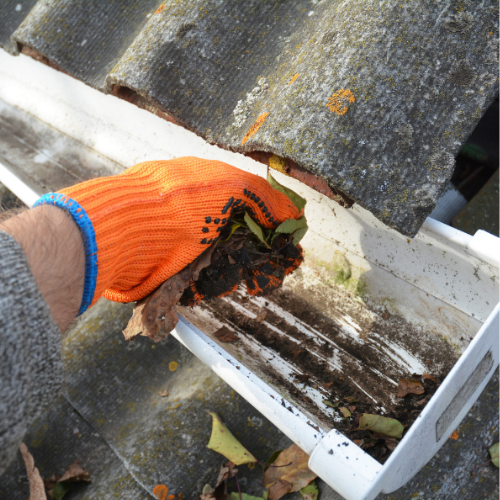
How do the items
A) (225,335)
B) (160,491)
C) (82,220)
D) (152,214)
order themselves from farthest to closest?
(225,335)
(160,491)
(152,214)
(82,220)

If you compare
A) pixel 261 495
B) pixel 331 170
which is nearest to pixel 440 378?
pixel 261 495

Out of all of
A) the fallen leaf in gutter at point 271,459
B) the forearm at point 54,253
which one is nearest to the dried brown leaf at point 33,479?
the fallen leaf in gutter at point 271,459

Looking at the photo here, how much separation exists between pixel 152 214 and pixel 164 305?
0.37 meters

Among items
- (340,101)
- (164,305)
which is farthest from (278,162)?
(164,305)

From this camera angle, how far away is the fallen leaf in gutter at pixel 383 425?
1.41 meters

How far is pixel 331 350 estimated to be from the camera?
1.92 metres

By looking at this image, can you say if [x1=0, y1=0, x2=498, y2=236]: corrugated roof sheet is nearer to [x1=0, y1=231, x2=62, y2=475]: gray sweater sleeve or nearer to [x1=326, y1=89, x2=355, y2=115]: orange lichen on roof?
[x1=326, y1=89, x2=355, y2=115]: orange lichen on roof

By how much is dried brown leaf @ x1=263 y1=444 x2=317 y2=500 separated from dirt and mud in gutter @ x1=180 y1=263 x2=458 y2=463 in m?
0.17

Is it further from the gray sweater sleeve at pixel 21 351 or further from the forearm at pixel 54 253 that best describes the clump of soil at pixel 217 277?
the gray sweater sleeve at pixel 21 351

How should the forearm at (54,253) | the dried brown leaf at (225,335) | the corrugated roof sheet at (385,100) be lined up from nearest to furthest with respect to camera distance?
1. the forearm at (54,253)
2. the corrugated roof sheet at (385,100)
3. the dried brown leaf at (225,335)

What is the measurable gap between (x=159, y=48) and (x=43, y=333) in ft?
4.64

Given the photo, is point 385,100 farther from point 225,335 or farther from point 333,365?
point 225,335

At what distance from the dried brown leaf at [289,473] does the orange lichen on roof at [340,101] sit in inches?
48.9

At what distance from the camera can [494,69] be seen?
1.32 metres
